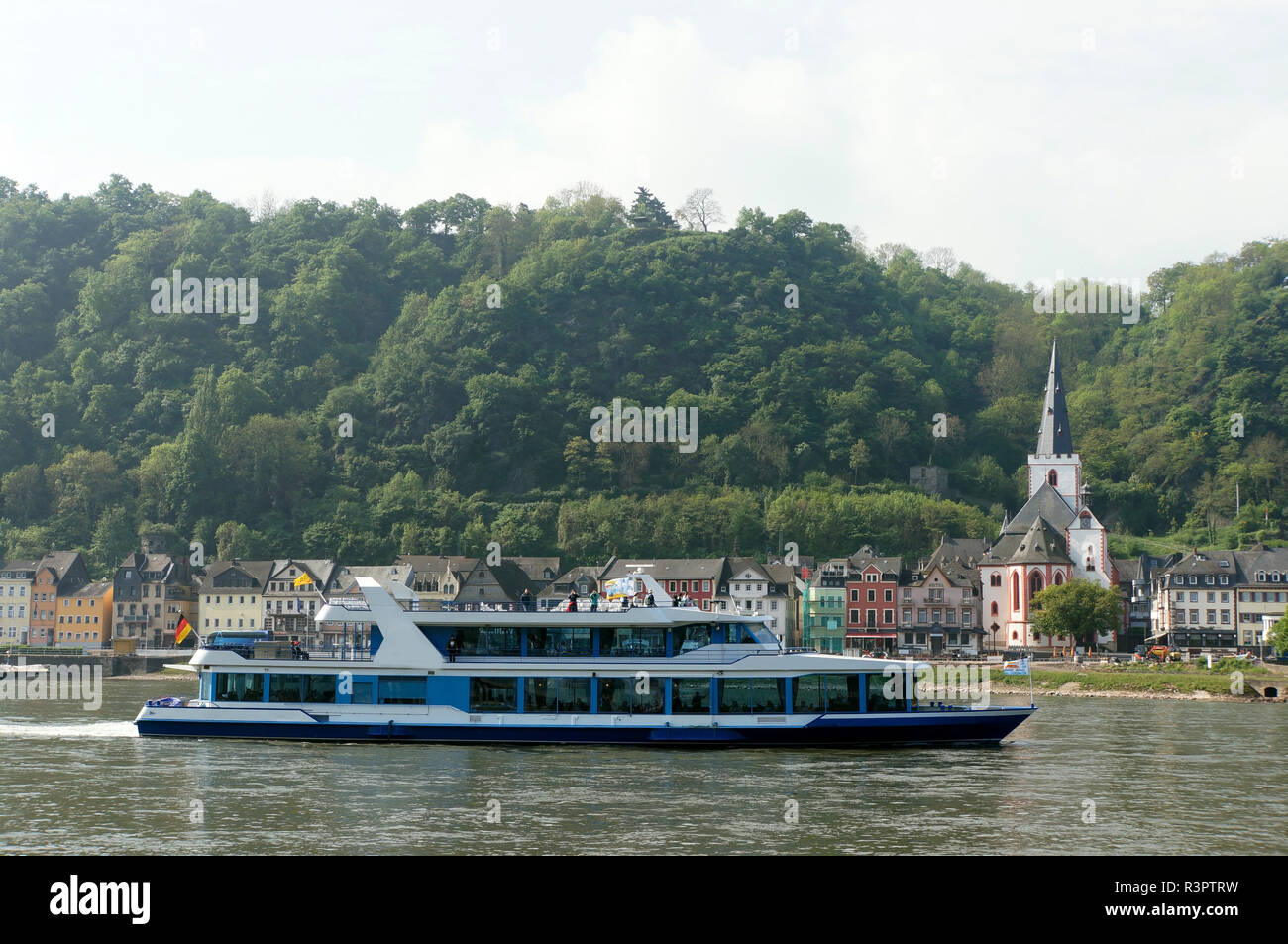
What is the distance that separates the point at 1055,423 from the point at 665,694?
327ft

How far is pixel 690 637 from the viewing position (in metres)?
41.1

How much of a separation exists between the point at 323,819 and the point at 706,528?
10173 cm

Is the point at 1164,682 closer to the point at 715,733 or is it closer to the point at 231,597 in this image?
the point at 715,733

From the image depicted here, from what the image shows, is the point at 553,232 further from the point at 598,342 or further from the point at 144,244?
the point at 144,244

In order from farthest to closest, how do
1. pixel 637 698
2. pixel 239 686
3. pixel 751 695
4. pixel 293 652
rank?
pixel 293 652 < pixel 239 686 < pixel 637 698 < pixel 751 695

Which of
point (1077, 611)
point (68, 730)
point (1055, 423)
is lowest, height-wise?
point (68, 730)

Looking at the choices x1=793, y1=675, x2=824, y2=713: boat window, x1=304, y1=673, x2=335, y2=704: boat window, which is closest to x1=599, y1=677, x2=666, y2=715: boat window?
x1=793, y1=675, x2=824, y2=713: boat window

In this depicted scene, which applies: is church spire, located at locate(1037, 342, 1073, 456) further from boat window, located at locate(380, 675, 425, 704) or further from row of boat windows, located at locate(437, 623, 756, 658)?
boat window, located at locate(380, 675, 425, 704)

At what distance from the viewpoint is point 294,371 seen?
162 metres

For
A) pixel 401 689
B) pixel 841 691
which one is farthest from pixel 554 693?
pixel 841 691

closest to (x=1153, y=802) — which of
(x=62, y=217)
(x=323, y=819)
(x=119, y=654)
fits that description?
(x=323, y=819)

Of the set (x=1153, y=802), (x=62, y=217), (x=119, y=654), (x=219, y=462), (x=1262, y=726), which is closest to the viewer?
(x=1153, y=802)

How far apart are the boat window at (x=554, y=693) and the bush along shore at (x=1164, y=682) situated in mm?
39427

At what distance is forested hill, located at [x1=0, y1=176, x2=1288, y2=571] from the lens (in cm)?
13312
